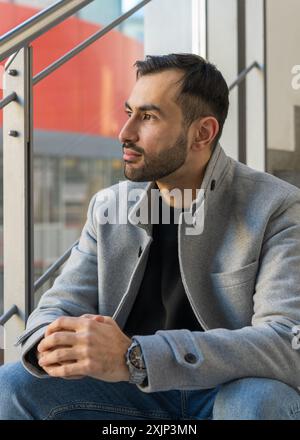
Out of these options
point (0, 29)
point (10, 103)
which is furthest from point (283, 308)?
point (0, 29)

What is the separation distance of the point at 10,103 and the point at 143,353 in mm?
555

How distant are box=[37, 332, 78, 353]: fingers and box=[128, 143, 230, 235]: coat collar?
10.5 inches

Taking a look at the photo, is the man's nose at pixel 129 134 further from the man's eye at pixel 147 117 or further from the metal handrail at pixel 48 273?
the metal handrail at pixel 48 273

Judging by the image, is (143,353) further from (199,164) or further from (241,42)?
(241,42)

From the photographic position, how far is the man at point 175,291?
831mm

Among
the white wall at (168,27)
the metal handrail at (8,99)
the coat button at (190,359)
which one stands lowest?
the coat button at (190,359)

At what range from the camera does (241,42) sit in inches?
81.8

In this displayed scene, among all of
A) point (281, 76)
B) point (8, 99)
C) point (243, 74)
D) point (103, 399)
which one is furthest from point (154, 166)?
point (281, 76)

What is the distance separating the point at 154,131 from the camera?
111cm

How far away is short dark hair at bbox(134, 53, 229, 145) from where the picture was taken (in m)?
1.13

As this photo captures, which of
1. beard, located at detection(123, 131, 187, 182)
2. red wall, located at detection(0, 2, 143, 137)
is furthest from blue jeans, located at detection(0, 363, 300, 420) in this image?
red wall, located at detection(0, 2, 143, 137)

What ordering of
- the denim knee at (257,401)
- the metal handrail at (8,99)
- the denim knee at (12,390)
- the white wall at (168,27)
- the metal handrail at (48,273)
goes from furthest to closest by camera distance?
the white wall at (168,27)
the metal handrail at (48,273)
the metal handrail at (8,99)
the denim knee at (12,390)
the denim knee at (257,401)

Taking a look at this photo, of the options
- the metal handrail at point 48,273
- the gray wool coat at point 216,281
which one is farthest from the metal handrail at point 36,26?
the metal handrail at point 48,273

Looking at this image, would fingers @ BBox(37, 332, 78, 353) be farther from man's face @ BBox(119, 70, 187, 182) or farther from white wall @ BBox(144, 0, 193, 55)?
white wall @ BBox(144, 0, 193, 55)
